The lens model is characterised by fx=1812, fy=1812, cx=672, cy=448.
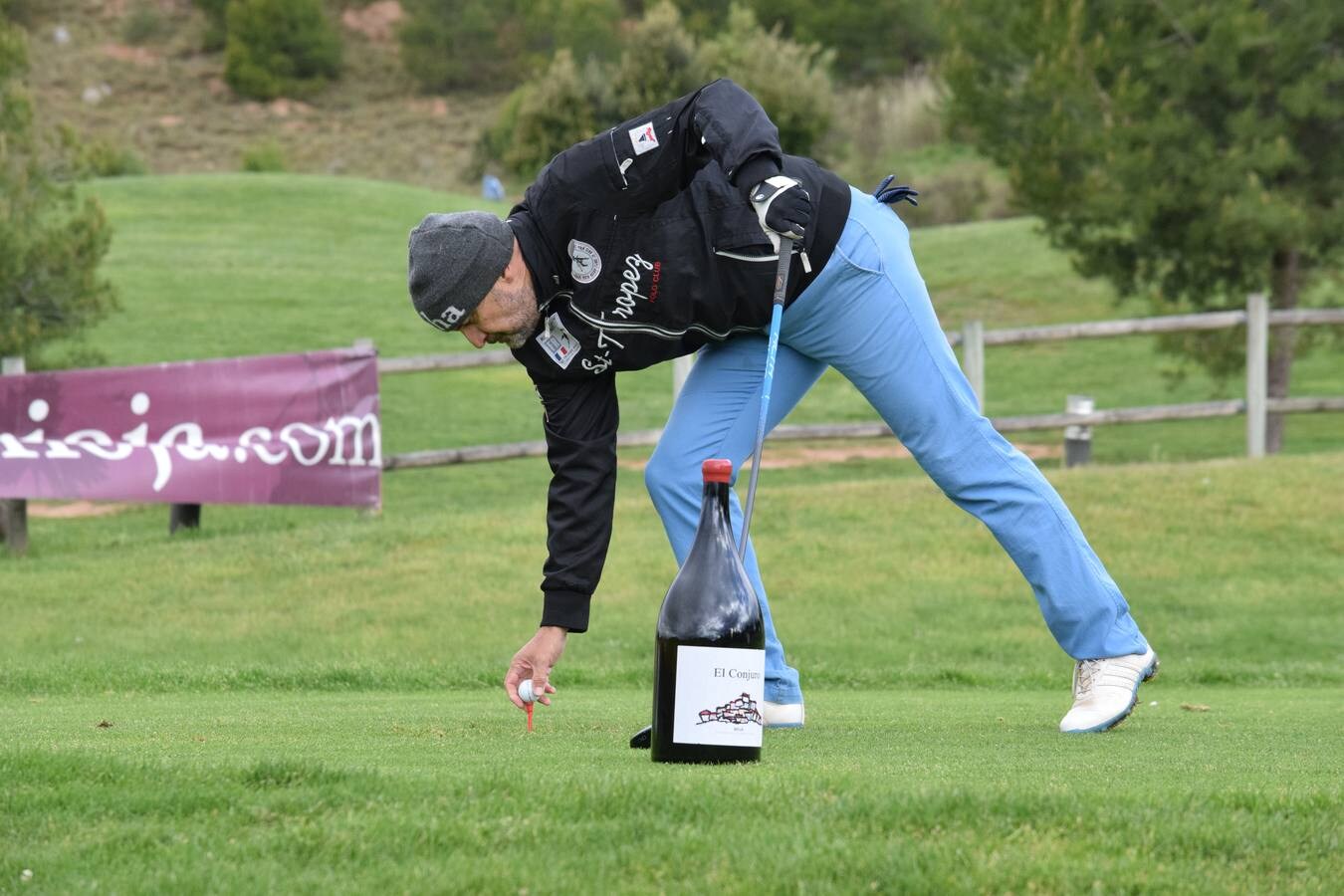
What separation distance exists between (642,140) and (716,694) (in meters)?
1.51

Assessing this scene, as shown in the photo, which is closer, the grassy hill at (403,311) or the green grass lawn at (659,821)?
the green grass lawn at (659,821)

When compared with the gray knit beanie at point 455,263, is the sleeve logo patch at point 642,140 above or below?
above

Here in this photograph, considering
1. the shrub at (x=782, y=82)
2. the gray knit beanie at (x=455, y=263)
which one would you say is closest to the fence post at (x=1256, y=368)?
the gray knit beanie at (x=455, y=263)

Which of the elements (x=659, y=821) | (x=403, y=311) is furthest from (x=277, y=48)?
(x=659, y=821)

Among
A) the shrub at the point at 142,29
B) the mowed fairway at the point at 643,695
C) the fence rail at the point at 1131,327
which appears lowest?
the mowed fairway at the point at 643,695

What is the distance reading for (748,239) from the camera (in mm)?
4820

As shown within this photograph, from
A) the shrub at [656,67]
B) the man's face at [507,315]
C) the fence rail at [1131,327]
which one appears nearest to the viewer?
the man's face at [507,315]

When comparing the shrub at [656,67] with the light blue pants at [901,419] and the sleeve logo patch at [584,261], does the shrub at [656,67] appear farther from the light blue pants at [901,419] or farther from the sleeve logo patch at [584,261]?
the sleeve logo patch at [584,261]

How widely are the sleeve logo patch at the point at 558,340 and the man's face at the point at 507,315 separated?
34 millimetres

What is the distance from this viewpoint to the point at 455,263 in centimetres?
463

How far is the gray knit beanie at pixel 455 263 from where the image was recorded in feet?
15.2

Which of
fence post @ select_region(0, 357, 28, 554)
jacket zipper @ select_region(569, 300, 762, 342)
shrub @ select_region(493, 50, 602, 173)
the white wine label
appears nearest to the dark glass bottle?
the white wine label

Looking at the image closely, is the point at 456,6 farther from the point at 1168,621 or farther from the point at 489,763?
the point at 489,763

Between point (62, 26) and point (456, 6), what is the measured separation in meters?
15.5
